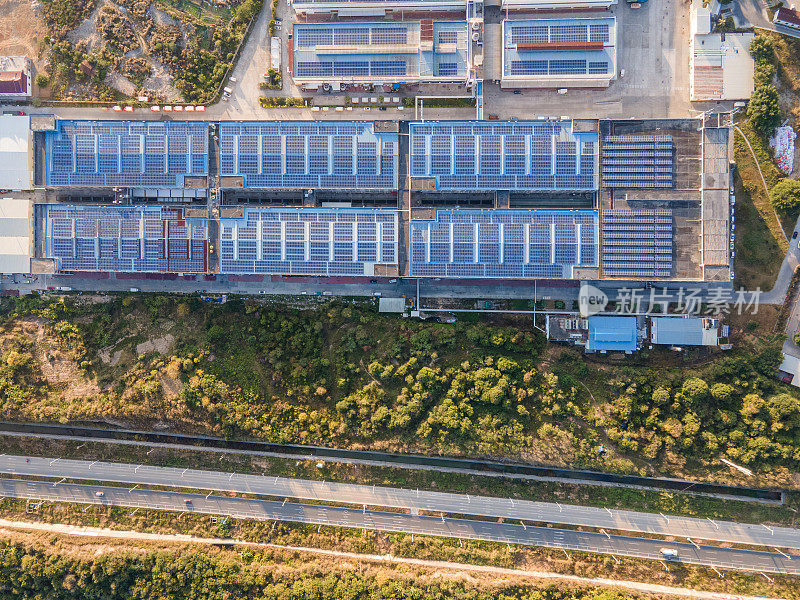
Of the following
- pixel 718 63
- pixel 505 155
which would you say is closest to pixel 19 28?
pixel 505 155

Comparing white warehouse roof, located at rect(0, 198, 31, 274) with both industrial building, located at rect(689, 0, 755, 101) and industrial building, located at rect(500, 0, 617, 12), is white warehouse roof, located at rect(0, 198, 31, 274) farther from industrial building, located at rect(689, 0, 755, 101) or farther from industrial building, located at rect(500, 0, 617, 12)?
industrial building, located at rect(689, 0, 755, 101)

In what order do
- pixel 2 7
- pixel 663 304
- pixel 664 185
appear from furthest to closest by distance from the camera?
1. pixel 2 7
2. pixel 663 304
3. pixel 664 185

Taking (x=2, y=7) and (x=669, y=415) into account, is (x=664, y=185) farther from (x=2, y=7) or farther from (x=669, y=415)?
(x=2, y=7)

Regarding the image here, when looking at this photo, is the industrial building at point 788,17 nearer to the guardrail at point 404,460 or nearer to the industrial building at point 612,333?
the industrial building at point 612,333

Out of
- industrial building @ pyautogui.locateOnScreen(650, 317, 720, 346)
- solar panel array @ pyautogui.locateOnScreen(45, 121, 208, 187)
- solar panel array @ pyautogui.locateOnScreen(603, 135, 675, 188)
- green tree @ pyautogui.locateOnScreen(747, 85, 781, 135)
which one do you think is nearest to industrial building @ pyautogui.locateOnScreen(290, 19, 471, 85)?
solar panel array @ pyautogui.locateOnScreen(45, 121, 208, 187)

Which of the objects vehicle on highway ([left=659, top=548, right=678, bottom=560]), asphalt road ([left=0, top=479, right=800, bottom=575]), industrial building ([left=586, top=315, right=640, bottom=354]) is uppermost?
industrial building ([left=586, top=315, right=640, bottom=354])

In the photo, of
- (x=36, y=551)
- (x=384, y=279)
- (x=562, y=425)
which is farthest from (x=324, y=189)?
(x=36, y=551)
